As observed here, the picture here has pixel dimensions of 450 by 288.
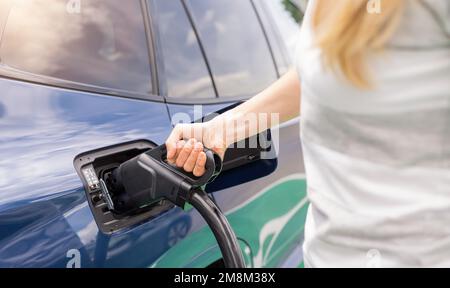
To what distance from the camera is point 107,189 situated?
135 cm

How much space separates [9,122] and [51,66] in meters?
0.28

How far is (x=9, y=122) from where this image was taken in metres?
1.33

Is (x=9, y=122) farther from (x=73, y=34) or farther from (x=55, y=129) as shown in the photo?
(x=73, y=34)

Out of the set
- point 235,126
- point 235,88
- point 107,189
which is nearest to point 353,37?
point 235,126

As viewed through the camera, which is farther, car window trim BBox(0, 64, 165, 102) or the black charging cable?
car window trim BBox(0, 64, 165, 102)

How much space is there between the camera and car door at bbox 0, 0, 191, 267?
3.85 feet

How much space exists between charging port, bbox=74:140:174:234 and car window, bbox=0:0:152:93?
28cm

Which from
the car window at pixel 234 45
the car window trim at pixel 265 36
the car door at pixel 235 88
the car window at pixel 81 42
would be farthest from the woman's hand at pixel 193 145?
the car window trim at pixel 265 36

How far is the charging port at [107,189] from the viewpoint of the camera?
1.31 meters

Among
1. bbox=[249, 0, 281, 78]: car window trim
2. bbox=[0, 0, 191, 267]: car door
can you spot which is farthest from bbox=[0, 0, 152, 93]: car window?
bbox=[249, 0, 281, 78]: car window trim

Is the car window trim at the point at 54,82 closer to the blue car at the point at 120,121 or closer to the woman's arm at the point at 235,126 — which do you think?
the blue car at the point at 120,121

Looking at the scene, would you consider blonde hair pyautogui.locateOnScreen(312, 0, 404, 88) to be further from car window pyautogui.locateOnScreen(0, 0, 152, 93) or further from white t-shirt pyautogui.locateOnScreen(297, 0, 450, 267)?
car window pyautogui.locateOnScreen(0, 0, 152, 93)

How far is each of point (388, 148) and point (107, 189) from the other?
75cm

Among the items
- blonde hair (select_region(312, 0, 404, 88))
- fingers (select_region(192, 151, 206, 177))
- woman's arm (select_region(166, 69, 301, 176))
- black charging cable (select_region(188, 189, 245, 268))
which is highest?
blonde hair (select_region(312, 0, 404, 88))
